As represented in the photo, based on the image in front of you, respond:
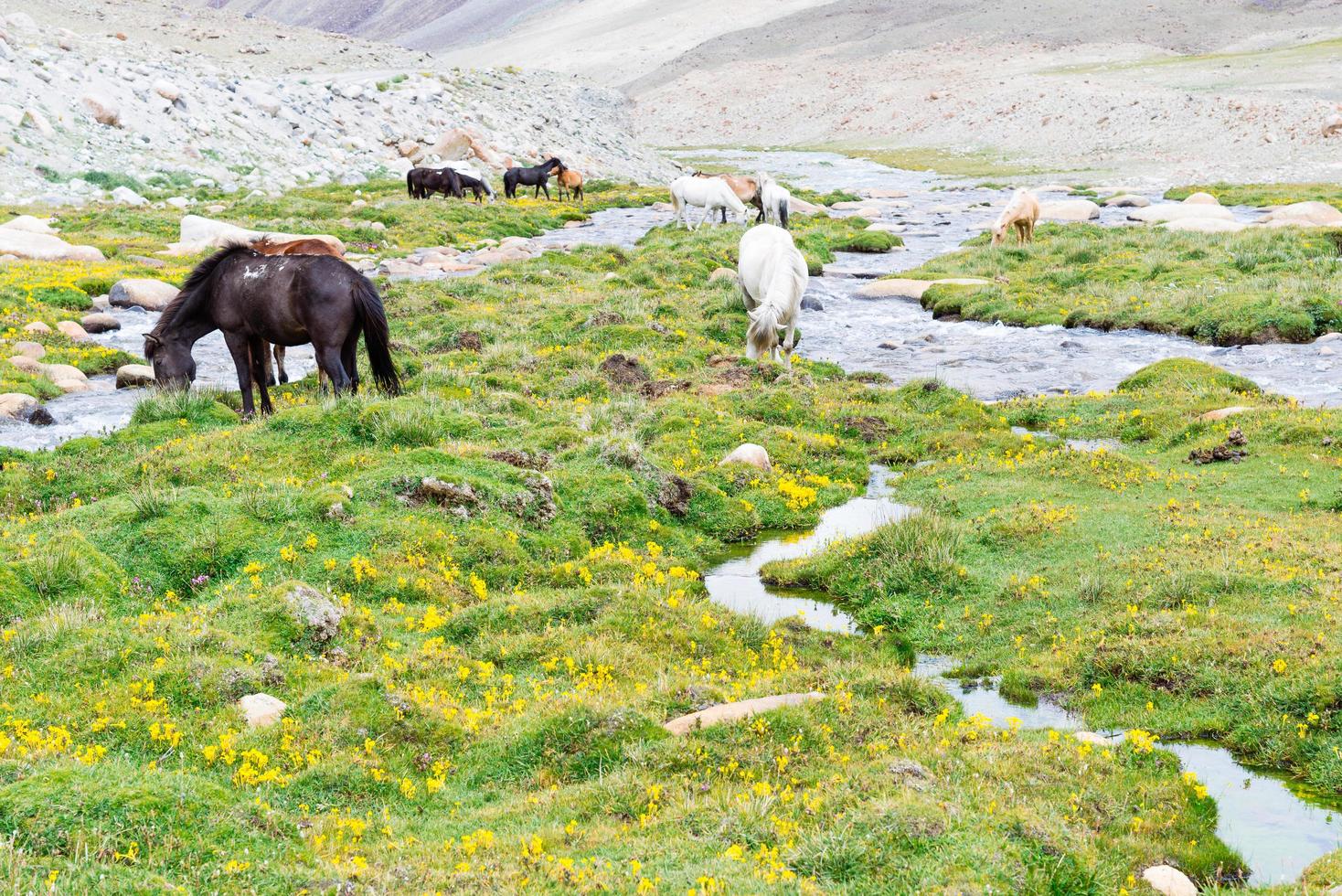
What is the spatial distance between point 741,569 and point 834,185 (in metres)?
50.4

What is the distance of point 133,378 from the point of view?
63.7ft

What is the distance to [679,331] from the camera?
22625 mm

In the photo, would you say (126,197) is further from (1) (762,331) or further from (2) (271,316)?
(1) (762,331)

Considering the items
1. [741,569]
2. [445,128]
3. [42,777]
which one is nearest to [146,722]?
[42,777]

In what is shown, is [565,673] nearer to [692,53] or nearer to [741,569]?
[741,569]

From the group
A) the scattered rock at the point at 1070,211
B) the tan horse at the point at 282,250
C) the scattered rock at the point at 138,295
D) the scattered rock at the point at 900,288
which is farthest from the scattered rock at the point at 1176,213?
the scattered rock at the point at 138,295

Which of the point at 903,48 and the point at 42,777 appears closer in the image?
the point at 42,777

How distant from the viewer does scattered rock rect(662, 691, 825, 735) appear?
795 cm

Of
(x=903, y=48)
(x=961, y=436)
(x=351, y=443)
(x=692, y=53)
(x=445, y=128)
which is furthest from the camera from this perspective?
(x=692, y=53)

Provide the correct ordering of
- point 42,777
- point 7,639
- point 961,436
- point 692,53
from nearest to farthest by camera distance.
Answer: point 42,777 → point 7,639 → point 961,436 → point 692,53

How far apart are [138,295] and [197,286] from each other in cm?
997

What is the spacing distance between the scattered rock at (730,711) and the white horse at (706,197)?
3163cm

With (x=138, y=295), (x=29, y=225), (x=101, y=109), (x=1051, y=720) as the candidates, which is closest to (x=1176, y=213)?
(x=138, y=295)

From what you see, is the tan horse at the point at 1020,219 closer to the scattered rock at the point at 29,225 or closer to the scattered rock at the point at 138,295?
the scattered rock at the point at 138,295
